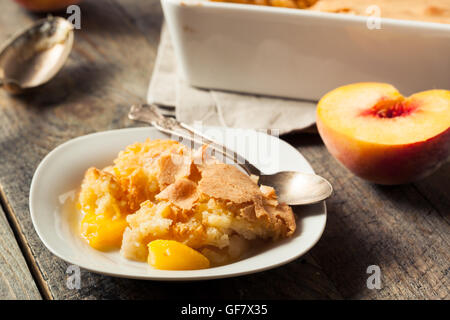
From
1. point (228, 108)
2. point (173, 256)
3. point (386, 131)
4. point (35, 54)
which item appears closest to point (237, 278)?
point (173, 256)

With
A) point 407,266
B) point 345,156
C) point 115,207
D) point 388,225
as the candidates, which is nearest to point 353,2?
point 345,156

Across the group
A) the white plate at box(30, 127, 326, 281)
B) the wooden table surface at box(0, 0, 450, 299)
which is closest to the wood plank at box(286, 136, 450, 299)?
the wooden table surface at box(0, 0, 450, 299)

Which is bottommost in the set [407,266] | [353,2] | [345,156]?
[407,266]

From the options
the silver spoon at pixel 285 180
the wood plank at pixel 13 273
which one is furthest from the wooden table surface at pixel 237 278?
the silver spoon at pixel 285 180

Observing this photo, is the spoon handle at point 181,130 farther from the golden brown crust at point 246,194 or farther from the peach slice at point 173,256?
the peach slice at point 173,256

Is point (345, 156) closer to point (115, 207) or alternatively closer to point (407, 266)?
point (407, 266)

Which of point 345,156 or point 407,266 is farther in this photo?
point 345,156

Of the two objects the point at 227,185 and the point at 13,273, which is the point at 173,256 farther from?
the point at 13,273
